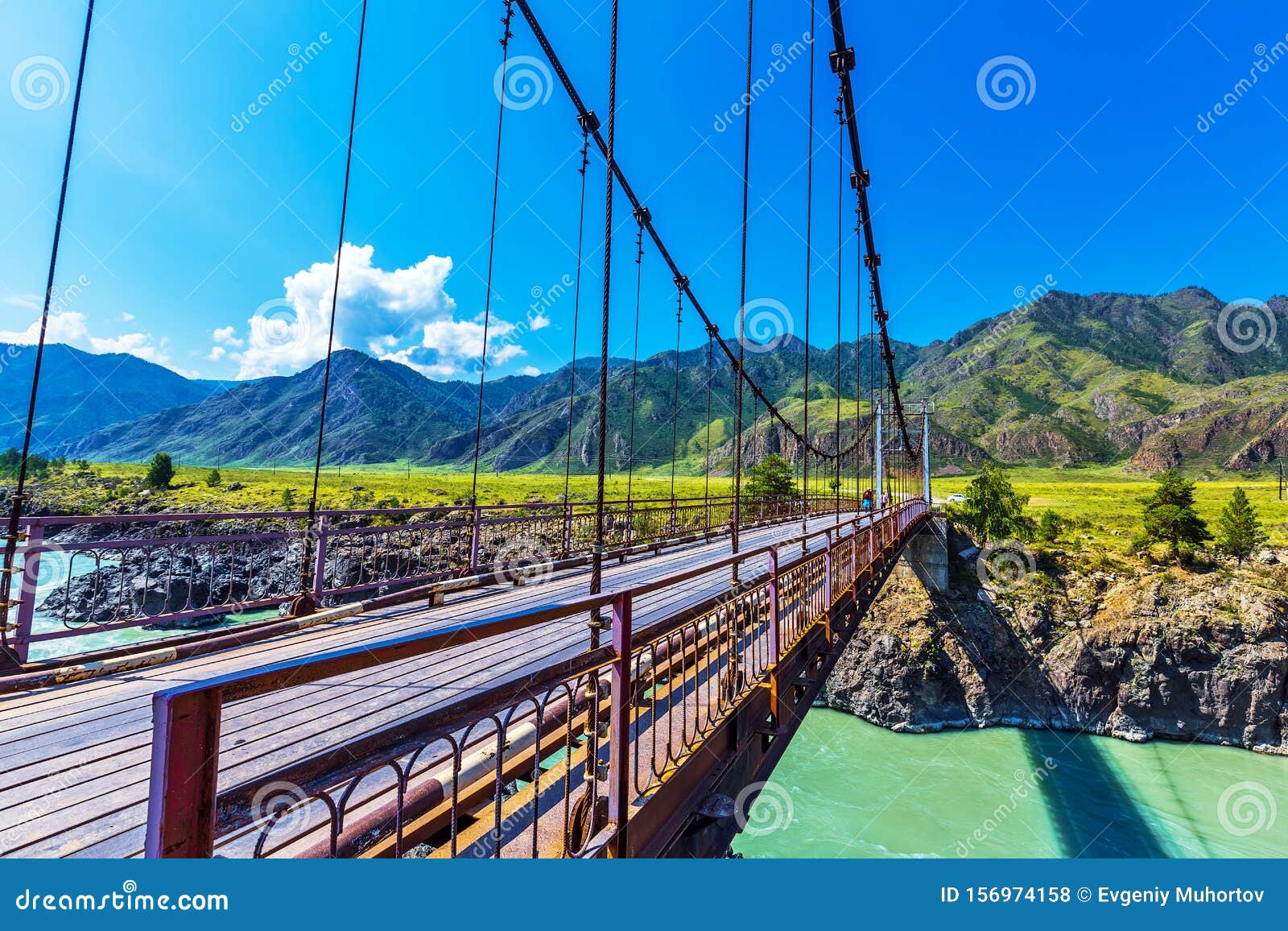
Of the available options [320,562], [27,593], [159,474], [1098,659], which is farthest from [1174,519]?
[159,474]

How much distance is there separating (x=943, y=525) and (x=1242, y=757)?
15.2m

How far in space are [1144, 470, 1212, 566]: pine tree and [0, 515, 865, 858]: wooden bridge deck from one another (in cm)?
3934

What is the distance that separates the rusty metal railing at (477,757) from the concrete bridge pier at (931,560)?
29.9m

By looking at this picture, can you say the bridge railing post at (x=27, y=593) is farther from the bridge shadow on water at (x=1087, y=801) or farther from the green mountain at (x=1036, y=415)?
the green mountain at (x=1036, y=415)

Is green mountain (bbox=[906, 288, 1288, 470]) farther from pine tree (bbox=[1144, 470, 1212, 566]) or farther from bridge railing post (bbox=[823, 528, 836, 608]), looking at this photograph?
bridge railing post (bbox=[823, 528, 836, 608])

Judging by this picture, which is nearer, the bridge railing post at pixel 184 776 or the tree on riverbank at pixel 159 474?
the bridge railing post at pixel 184 776

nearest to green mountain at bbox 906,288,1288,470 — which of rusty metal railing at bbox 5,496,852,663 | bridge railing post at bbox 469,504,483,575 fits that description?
rusty metal railing at bbox 5,496,852,663

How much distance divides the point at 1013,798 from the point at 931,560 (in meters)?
12.8

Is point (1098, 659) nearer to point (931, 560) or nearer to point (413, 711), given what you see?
point (931, 560)

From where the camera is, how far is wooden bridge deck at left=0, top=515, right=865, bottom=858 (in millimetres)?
2381

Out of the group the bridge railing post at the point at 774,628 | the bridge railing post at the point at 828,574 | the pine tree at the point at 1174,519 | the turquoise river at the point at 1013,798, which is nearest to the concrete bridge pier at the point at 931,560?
the turquoise river at the point at 1013,798

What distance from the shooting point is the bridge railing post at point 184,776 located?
1075 mm

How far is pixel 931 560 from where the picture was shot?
3173 centimetres

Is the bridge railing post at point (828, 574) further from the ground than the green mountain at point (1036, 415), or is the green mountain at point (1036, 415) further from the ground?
the green mountain at point (1036, 415)
